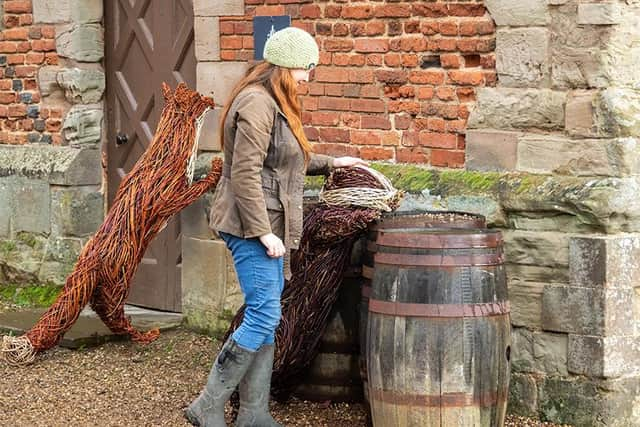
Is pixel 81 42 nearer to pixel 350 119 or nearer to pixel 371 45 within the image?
pixel 350 119

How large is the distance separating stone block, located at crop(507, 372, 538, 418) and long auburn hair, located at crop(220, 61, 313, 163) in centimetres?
160

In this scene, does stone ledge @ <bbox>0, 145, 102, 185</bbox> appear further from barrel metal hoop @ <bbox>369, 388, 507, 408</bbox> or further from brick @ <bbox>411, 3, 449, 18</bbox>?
barrel metal hoop @ <bbox>369, 388, 507, 408</bbox>

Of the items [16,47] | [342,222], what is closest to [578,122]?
[342,222]

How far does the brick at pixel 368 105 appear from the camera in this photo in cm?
674

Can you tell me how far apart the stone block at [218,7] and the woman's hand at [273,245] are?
2.40 meters

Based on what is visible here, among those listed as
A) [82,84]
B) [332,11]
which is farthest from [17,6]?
[332,11]

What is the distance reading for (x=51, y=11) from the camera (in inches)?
348

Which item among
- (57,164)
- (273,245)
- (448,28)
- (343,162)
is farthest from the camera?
(57,164)

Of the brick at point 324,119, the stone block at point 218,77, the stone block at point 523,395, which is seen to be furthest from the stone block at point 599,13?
the stone block at point 218,77

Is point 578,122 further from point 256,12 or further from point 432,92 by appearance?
point 256,12

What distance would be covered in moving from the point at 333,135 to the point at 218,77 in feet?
3.32

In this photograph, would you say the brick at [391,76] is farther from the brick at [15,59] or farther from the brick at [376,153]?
the brick at [15,59]

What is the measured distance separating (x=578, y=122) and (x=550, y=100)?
20cm

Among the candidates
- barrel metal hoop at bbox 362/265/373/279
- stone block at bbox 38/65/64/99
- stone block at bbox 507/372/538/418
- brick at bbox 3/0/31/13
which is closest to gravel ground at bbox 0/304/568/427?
stone block at bbox 507/372/538/418
